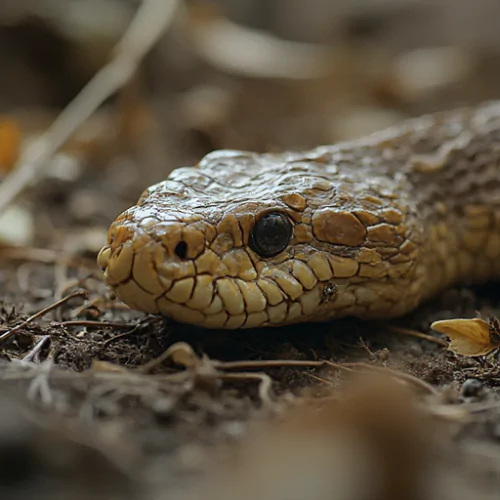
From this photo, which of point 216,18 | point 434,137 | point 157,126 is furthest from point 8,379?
point 216,18

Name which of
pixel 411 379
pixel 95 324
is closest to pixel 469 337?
pixel 411 379

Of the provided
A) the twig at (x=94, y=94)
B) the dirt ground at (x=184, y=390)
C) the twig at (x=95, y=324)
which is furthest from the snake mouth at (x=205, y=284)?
the twig at (x=94, y=94)

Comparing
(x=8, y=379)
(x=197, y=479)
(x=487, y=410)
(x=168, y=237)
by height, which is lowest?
(x=487, y=410)

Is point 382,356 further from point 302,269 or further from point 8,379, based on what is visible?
point 8,379

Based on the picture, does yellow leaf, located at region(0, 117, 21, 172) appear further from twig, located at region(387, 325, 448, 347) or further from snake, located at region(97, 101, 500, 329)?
twig, located at region(387, 325, 448, 347)

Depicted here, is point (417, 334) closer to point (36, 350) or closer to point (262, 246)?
point (262, 246)

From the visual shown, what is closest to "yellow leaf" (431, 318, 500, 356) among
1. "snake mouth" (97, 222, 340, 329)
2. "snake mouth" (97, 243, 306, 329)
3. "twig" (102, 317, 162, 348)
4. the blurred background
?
"snake mouth" (97, 222, 340, 329)
